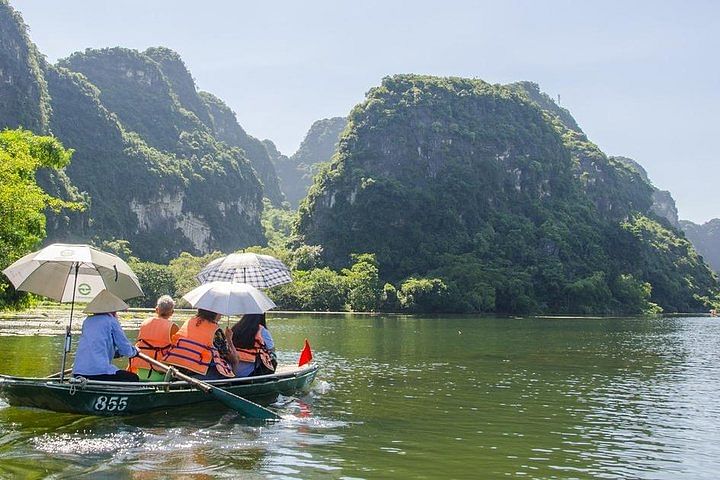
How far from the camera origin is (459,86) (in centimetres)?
16212

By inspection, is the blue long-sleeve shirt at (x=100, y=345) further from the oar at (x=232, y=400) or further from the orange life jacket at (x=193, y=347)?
the orange life jacket at (x=193, y=347)

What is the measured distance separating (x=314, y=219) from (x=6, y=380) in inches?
4843

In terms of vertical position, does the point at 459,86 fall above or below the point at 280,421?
above

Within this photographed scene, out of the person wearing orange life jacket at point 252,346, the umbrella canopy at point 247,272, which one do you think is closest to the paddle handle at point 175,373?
the person wearing orange life jacket at point 252,346

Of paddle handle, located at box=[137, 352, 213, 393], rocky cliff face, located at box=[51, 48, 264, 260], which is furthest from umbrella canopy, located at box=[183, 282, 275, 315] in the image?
rocky cliff face, located at box=[51, 48, 264, 260]

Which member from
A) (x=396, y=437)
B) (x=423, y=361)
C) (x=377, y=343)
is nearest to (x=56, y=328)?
(x=377, y=343)

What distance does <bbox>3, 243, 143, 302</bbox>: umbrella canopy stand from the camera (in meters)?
12.6

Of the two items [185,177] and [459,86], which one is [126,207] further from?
[459,86]

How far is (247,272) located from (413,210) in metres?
115

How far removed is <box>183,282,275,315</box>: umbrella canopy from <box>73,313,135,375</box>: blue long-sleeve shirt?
1.69m

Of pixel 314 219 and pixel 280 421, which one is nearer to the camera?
pixel 280 421

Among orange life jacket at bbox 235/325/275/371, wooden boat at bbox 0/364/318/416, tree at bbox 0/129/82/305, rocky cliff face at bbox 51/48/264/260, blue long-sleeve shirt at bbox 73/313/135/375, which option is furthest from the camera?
rocky cliff face at bbox 51/48/264/260

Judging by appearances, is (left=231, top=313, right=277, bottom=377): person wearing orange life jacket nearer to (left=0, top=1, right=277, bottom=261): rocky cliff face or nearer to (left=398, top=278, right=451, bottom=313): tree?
(left=398, top=278, right=451, bottom=313): tree

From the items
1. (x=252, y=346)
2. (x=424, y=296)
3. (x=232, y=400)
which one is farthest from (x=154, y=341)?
(x=424, y=296)
